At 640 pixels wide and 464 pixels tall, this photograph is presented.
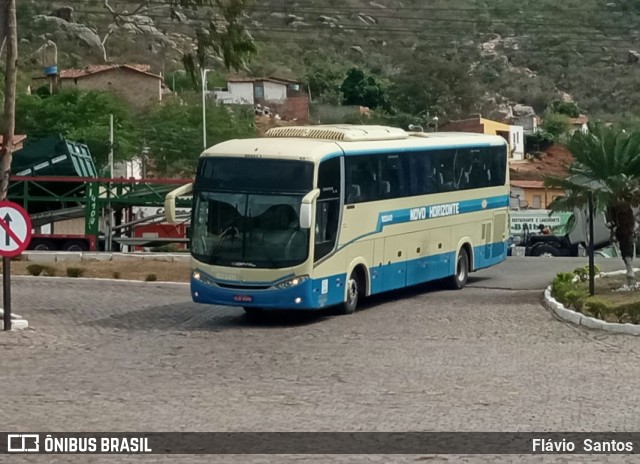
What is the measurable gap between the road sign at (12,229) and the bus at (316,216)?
3581 mm

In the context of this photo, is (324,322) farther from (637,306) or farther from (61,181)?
(61,181)

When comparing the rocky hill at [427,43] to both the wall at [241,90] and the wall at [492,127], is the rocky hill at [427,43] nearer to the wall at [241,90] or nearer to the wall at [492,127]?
the wall at [241,90]

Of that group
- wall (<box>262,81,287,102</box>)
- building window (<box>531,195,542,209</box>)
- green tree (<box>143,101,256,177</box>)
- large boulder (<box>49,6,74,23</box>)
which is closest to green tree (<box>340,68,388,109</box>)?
wall (<box>262,81,287,102</box>)

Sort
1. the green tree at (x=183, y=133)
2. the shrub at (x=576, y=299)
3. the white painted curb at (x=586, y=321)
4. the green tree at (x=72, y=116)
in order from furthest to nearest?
1. the green tree at (x=183, y=133)
2. the green tree at (x=72, y=116)
3. the shrub at (x=576, y=299)
4. the white painted curb at (x=586, y=321)

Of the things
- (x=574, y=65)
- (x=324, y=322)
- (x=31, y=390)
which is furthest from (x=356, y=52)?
(x=31, y=390)

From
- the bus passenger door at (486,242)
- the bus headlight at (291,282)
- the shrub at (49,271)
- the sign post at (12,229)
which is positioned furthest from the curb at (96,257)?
the sign post at (12,229)

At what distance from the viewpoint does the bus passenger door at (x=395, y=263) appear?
23.1m

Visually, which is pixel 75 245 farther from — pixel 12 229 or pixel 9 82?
pixel 12 229

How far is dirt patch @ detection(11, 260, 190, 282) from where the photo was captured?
30031 mm

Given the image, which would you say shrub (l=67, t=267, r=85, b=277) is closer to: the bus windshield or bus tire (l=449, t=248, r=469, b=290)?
bus tire (l=449, t=248, r=469, b=290)

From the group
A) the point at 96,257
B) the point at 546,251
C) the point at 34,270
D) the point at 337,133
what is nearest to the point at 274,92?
the point at 546,251

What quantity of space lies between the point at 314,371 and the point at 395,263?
29.6ft

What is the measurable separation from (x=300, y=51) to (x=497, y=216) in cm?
9216

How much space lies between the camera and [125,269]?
106 feet
